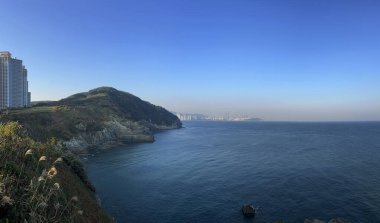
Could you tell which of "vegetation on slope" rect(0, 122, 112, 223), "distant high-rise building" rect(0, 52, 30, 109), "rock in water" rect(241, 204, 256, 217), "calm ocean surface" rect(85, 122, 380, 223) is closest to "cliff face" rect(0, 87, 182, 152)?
"calm ocean surface" rect(85, 122, 380, 223)

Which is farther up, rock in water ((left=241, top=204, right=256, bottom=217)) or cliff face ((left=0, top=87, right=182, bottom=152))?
cliff face ((left=0, top=87, right=182, bottom=152))

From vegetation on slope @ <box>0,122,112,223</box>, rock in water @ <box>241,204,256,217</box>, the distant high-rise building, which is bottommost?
rock in water @ <box>241,204,256,217</box>

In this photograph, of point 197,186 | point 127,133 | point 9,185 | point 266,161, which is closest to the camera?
point 9,185

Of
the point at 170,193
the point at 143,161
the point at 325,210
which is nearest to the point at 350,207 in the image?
the point at 325,210

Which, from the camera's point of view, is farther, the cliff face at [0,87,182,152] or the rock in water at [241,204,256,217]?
the cliff face at [0,87,182,152]

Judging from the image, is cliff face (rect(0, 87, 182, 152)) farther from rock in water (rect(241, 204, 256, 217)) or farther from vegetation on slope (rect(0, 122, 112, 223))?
vegetation on slope (rect(0, 122, 112, 223))

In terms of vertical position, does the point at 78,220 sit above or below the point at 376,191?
above

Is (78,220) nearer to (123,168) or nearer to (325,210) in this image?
(325,210)

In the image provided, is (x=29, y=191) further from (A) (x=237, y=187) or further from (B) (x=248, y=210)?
(A) (x=237, y=187)
